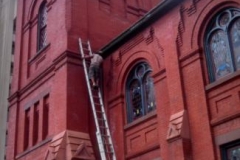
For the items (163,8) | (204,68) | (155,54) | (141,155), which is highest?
(163,8)

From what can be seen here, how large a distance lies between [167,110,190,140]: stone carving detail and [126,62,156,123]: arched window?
1737 millimetres

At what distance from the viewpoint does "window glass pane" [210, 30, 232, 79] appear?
11.0m

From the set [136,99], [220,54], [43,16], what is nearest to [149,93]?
[136,99]

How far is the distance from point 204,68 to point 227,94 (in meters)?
1.19

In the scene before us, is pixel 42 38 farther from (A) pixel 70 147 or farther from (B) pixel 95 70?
(A) pixel 70 147

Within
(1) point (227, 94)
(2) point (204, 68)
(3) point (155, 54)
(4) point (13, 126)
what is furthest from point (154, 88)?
(4) point (13, 126)

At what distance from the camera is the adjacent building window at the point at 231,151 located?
10.1 meters

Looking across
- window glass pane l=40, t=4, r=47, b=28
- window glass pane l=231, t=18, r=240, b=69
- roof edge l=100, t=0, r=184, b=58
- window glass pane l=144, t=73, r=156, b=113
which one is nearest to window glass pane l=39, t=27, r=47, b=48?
window glass pane l=40, t=4, r=47, b=28

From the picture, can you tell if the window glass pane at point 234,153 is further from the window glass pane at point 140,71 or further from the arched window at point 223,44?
the window glass pane at point 140,71

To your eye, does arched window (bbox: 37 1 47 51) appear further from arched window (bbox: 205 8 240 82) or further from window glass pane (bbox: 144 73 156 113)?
arched window (bbox: 205 8 240 82)

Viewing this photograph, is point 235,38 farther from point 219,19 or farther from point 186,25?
point 186,25

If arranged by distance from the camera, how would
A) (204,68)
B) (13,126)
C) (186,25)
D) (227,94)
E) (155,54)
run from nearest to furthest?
1. (227,94)
2. (204,68)
3. (186,25)
4. (155,54)
5. (13,126)

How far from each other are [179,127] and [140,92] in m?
2.92

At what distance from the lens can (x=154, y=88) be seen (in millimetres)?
12852
